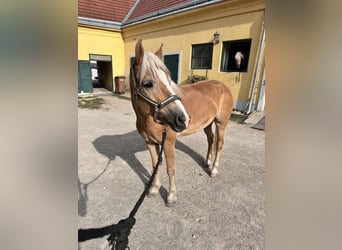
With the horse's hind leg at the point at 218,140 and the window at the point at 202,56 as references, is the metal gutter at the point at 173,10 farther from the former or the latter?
the horse's hind leg at the point at 218,140

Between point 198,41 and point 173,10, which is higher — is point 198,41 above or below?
below

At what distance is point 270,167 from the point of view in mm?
469

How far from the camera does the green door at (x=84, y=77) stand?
10.3 meters

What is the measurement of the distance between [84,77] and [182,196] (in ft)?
33.1

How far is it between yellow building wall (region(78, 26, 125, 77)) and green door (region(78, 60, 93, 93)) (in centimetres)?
32

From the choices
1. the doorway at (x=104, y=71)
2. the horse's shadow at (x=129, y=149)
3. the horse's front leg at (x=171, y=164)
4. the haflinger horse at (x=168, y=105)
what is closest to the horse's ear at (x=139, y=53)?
the haflinger horse at (x=168, y=105)

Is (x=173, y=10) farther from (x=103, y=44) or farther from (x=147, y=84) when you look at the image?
(x=147, y=84)

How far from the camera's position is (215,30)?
7270mm

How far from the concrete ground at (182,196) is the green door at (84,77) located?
731 cm

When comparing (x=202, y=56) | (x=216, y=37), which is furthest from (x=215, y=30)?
(x=202, y=56)

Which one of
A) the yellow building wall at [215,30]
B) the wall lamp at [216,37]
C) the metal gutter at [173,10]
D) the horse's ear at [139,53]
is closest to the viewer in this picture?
the horse's ear at [139,53]

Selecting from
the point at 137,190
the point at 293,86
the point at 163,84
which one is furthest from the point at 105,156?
the point at 293,86

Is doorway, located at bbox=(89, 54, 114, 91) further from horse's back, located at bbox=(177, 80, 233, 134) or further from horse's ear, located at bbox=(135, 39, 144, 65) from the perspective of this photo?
horse's ear, located at bbox=(135, 39, 144, 65)

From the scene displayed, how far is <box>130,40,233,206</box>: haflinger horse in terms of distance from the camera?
1.56 metres
